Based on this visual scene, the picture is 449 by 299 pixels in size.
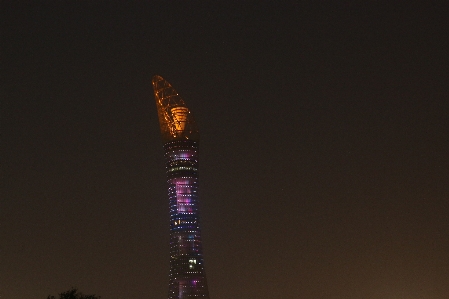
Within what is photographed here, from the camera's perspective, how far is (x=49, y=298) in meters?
128

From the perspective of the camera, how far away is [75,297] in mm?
134625

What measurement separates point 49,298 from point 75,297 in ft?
21.5
